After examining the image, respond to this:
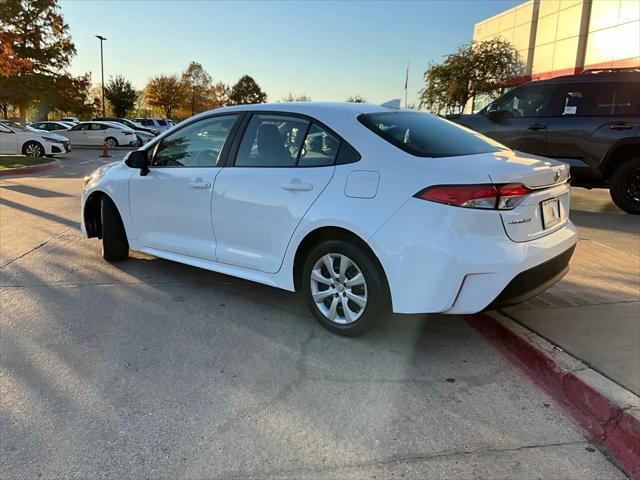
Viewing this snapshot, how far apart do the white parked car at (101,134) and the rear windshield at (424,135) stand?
2528 cm

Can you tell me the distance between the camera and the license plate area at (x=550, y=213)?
3555 millimetres

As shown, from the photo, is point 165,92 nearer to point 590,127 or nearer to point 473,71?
point 473,71

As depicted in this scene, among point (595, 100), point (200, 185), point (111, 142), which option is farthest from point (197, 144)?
point (111, 142)

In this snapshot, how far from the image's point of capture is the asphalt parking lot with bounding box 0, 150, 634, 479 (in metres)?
2.55

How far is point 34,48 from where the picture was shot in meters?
29.4

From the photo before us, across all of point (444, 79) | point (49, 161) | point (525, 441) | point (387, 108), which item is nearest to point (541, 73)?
point (444, 79)

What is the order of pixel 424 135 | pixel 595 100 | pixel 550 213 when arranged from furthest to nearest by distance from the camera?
1. pixel 595 100
2. pixel 424 135
3. pixel 550 213

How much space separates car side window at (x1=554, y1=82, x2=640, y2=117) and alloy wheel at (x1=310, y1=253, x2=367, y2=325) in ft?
21.6

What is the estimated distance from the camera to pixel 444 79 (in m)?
31.3

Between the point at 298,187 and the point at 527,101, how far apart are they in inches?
264

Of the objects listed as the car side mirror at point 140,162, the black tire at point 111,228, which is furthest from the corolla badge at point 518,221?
the black tire at point 111,228

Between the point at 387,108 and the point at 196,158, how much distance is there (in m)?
1.72

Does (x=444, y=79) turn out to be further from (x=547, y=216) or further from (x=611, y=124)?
(x=547, y=216)

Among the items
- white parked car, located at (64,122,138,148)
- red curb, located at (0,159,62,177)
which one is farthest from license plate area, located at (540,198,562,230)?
white parked car, located at (64,122,138,148)
